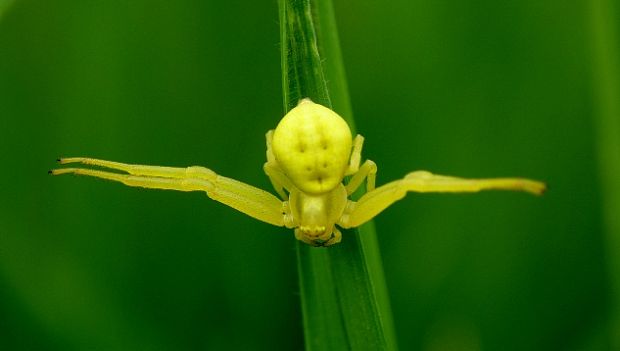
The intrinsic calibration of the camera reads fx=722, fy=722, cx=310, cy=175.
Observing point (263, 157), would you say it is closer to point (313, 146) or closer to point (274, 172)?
point (274, 172)

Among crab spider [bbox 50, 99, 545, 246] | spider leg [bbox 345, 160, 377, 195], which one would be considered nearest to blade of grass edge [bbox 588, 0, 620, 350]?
crab spider [bbox 50, 99, 545, 246]

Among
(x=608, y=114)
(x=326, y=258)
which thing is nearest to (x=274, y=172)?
(x=326, y=258)

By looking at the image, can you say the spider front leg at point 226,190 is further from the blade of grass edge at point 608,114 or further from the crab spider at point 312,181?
the blade of grass edge at point 608,114

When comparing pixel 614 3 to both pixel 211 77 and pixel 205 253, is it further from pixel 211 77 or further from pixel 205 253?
pixel 205 253

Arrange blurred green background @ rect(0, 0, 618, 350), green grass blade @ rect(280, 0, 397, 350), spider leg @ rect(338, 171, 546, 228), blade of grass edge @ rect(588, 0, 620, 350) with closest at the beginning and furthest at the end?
green grass blade @ rect(280, 0, 397, 350)
spider leg @ rect(338, 171, 546, 228)
blade of grass edge @ rect(588, 0, 620, 350)
blurred green background @ rect(0, 0, 618, 350)

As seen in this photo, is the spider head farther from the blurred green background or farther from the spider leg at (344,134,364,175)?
the blurred green background

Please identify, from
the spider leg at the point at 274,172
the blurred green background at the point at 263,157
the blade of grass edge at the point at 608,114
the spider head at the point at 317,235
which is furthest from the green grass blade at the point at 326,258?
the blade of grass edge at the point at 608,114
